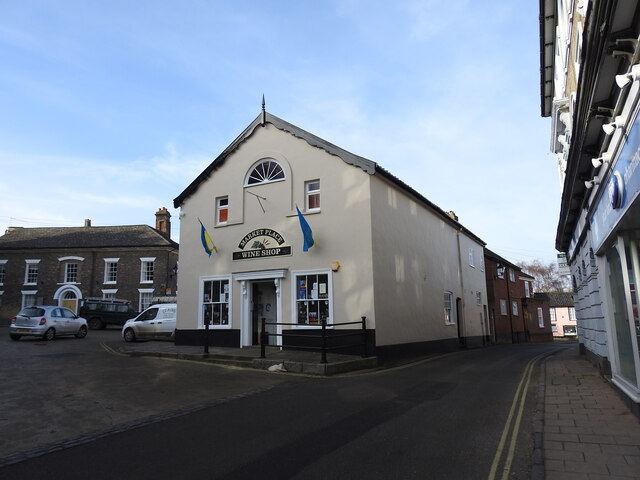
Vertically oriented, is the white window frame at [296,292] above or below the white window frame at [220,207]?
below

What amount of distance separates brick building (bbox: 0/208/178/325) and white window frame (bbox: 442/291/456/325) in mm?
23067

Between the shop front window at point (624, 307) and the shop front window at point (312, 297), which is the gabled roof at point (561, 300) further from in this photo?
the shop front window at point (624, 307)

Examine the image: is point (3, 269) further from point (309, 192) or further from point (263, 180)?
point (309, 192)

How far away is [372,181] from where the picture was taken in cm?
1461

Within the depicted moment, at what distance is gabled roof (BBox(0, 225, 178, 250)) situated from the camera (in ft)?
123

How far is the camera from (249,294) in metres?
16.1

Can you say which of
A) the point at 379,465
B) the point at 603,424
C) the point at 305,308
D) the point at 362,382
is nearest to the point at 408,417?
the point at 379,465

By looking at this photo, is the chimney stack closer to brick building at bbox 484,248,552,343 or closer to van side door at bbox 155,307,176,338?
van side door at bbox 155,307,176,338

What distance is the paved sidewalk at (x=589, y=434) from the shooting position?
463 centimetres

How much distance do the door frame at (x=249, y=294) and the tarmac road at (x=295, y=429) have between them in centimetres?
451

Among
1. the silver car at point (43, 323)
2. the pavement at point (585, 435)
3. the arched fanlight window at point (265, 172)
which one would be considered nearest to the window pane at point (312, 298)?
the arched fanlight window at point (265, 172)

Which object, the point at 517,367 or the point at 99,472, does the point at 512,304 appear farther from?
the point at 99,472

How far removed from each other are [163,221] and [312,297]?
30.4 meters

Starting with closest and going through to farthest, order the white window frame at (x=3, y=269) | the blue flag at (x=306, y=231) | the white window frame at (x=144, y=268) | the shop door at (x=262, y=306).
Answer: the blue flag at (x=306, y=231) < the shop door at (x=262, y=306) < the white window frame at (x=144, y=268) < the white window frame at (x=3, y=269)
